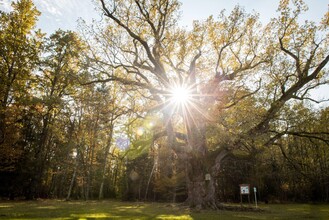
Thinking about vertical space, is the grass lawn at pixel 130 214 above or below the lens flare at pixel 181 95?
below

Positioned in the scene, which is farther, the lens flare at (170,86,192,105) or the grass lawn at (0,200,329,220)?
the lens flare at (170,86,192,105)

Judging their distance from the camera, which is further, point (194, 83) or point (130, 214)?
point (194, 83)

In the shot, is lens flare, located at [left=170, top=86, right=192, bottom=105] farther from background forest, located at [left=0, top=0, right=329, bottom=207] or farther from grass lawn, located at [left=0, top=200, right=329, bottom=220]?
grass lawn, located at [left=0, top=200, right=329, bottom=220]

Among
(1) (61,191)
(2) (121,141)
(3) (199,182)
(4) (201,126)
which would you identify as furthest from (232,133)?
(1) (61,191)

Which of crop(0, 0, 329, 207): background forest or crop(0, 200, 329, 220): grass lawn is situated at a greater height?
crop(0, 0, 329, 207): background forest

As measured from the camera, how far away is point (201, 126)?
16828mm

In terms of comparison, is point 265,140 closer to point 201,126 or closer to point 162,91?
point 201,126

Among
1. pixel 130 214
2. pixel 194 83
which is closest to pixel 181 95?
pixel 194 83

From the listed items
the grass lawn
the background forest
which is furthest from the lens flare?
the grass lawn

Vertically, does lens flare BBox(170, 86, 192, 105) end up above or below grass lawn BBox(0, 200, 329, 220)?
above

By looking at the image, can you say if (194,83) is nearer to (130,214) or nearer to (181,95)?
(181,95)

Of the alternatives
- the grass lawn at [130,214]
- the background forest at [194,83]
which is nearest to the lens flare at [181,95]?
the background forest at [194,83]

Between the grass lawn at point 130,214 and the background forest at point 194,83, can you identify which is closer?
the grass lawn at point 130,214

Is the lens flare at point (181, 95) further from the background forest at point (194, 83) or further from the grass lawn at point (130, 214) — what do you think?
the grass lawn at point (130, 214)
